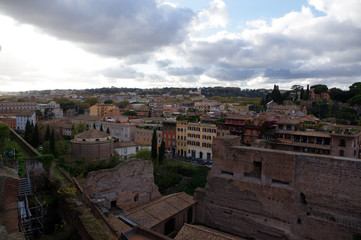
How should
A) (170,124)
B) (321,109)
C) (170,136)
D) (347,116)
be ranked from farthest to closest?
(321,109) < (170,136) < (170,124) < (347,116)

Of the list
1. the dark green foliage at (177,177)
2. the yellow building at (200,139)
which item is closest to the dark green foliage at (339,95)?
the yellow building at (200,139)

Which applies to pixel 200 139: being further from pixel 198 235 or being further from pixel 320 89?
pixel 320 89

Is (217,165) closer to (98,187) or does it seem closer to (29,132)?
(98,187)

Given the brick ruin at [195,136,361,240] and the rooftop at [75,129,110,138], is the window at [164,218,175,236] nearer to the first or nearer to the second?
the brick ruin at [195,136,361,240]

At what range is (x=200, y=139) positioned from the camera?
41.1m

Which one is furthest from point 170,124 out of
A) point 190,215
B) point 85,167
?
point 190,215

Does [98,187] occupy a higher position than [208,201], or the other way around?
[98,187]

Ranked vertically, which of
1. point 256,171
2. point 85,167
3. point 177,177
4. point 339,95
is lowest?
point 177,177

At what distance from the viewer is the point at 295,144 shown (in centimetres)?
3002

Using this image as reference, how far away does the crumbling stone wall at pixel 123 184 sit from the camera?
642 inches

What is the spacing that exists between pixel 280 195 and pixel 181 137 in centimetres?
2770

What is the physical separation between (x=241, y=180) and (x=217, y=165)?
1.98m

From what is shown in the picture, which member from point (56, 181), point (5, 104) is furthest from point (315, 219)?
point (5, 104)

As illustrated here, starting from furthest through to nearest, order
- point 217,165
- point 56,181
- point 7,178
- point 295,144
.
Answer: point 295,144
point 217,165
point 56,181
point 7,178
